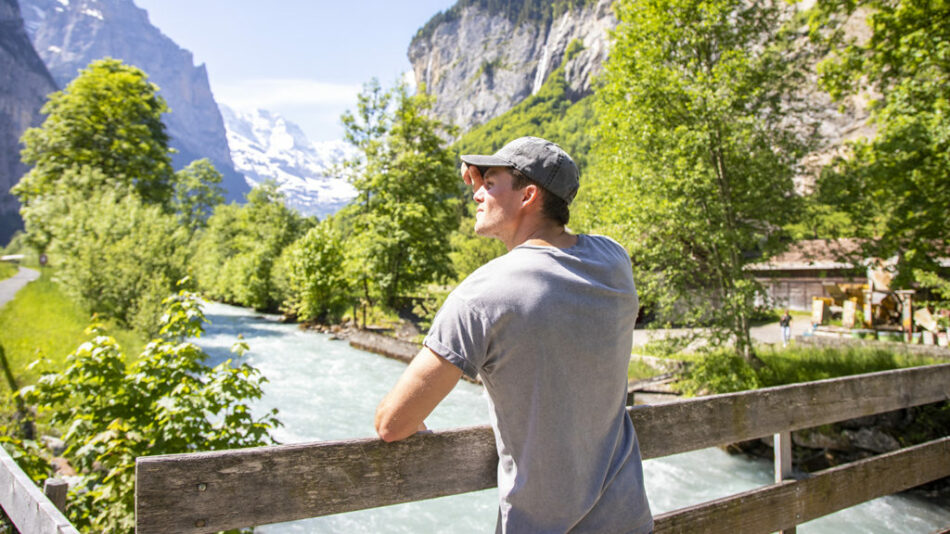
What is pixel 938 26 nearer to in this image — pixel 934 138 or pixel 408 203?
pixel 934 138

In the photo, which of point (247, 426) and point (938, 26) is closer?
point (247, 426)

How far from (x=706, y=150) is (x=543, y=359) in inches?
501

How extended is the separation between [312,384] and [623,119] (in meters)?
11.1

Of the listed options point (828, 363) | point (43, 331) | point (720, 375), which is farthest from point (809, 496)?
point (43, 331)

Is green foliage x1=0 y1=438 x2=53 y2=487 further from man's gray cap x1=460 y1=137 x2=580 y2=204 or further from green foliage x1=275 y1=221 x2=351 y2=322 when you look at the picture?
green foliage x1=275 y1=221 x2=351 y2=322

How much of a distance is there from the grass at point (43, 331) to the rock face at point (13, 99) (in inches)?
4630

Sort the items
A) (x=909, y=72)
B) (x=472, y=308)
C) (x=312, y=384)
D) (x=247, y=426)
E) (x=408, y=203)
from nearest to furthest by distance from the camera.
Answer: (x=472, y=308)
(x=247, y=426)
(x=909, y=72)
(x=312, y=384)
(x=408, y=203)

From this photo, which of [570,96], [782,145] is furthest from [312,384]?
[570,96]

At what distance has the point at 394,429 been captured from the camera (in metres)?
1.58

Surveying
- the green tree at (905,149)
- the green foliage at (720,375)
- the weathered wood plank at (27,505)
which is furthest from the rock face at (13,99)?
the weathered wood plank at (27,505)

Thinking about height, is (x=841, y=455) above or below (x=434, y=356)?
below

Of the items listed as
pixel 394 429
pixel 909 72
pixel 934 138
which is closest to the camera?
pixel 394 429

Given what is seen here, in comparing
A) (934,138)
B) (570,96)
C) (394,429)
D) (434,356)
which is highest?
(570,96)

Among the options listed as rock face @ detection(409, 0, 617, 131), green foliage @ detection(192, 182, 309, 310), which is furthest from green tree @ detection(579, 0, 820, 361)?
rock face @ detection(409, 0, 617, 131)
